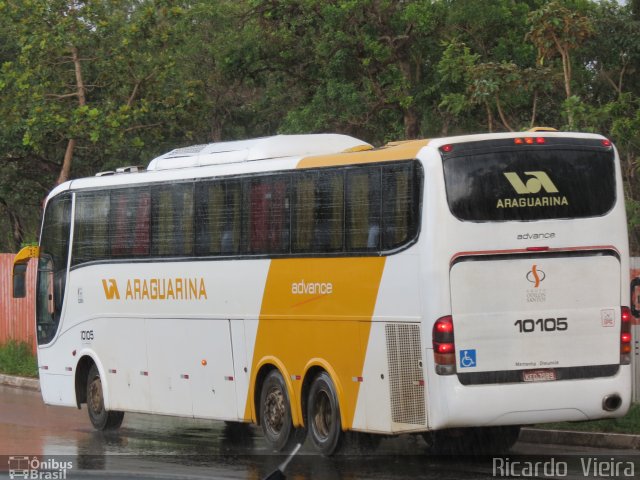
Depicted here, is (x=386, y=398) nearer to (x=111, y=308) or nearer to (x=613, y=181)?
(x=613, y=181)

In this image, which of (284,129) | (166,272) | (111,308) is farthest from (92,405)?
(284,129)

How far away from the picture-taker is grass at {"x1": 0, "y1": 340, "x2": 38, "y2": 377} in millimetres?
25281

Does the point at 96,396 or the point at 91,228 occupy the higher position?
the point at 91,228

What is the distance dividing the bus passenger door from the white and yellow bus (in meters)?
0.03

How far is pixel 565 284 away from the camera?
12.3m

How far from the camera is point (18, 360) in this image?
85.9 feet

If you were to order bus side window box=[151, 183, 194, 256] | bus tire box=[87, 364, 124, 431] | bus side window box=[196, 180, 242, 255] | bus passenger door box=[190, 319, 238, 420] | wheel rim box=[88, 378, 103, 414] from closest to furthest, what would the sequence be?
1. bus side window box=[196, 180, 242, 255]
2. bus passenger door box=[190, 319, 238, 420]
3. bus side window box=[151, 183, 194, 256]
4. bus tire box=[87, 364, 124, 431]
5. wheel rim box=[88, 378, 103, 414]

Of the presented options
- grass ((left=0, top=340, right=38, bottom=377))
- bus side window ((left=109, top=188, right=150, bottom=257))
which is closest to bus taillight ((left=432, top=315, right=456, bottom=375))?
bus side window ((left=109, top=188, right=150, bottom=257))

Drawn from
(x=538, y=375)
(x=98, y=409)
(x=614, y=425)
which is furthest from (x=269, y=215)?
(x=98, y=409)

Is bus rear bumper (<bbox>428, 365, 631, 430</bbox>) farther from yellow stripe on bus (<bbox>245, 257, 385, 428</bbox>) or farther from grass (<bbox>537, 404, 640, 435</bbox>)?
grass (<bbox>537, 404, 640, 435</bbox>)

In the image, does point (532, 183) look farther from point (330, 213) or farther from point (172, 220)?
point (172, 220)

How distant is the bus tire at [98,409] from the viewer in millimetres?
17750

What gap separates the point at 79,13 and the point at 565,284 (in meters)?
16.7

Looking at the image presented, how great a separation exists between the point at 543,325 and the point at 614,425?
2757mm
